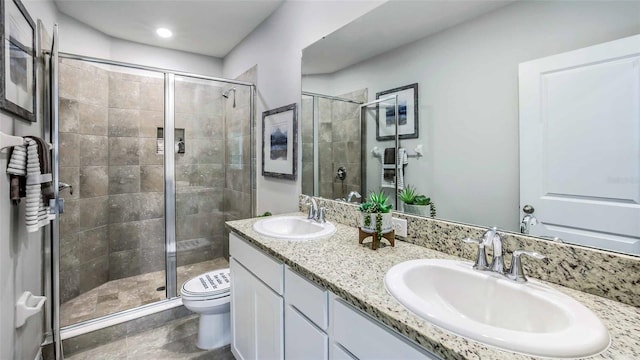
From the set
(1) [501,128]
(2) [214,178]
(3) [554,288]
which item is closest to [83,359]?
(2) [214,178]

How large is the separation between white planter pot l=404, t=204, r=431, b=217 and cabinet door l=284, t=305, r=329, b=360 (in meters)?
0.71

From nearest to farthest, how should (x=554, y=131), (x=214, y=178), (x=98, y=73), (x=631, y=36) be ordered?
(x=631, y=36) → (x=554, y=131) → (x=98, y=73) → (x=214, y=178)

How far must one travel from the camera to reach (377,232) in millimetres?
1315

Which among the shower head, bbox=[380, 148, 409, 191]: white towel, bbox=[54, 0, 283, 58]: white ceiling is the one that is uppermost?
bbox=[54, 0, 283, 58]: white ceiling

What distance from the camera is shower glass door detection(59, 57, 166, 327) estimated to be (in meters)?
2.47

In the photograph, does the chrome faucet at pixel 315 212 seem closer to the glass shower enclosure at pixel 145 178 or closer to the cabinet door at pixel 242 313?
the cabinet door at pixel 242 313

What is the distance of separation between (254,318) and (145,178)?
7.17 feet

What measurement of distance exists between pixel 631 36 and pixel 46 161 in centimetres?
230

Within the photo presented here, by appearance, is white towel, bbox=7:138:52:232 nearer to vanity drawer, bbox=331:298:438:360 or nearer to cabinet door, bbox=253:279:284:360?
cabinet door, bbox=253:279:284:360

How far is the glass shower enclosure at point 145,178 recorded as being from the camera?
2.53 meters

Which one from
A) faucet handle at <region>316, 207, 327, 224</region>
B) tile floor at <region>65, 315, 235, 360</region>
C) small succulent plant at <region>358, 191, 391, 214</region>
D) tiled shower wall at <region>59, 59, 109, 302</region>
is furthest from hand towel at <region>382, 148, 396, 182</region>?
tiled shower wall at <region>59, 59, 109, 302</region>

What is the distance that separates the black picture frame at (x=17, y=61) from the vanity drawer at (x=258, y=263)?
117 centimetres

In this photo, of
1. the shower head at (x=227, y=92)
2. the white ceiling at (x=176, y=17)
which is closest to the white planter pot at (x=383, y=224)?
the white ceiling at (x=176, y=17)

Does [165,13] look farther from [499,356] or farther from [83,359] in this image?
[499,356]
